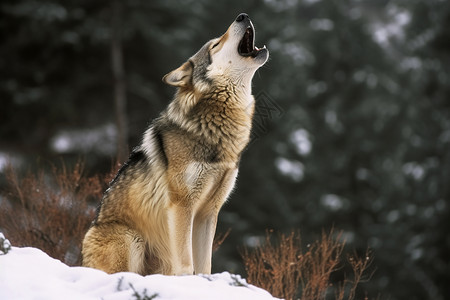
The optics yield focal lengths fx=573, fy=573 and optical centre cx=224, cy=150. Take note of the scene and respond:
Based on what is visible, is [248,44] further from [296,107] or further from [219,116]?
[296,107]

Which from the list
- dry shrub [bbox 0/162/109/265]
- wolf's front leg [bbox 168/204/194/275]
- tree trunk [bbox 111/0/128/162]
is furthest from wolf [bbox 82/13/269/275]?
tree trunk [bbox 111/0/128/162]

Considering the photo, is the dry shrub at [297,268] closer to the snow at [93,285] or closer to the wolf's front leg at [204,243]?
the wolf's front leg at [204,243]

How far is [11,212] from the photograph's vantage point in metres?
7.44

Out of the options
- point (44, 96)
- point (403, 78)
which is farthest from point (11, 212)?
point (403, 78)

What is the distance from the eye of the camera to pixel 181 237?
4957 mm

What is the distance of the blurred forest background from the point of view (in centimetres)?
1569

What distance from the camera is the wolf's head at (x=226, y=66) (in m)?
5.41

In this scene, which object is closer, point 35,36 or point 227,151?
point 227,151

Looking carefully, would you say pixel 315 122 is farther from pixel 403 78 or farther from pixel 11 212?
pixel 11 212

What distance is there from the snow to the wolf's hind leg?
96cm

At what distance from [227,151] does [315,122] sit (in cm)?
1734

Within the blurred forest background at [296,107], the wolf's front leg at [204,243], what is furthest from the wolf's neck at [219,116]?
the blurred forest background at [296,107]

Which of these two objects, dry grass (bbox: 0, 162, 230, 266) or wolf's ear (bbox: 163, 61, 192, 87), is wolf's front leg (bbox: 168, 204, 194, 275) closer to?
wolf's ear (bbox: 163, 61, 192, 87)

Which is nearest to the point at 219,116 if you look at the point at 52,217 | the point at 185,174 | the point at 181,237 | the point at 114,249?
the point at 185,174
